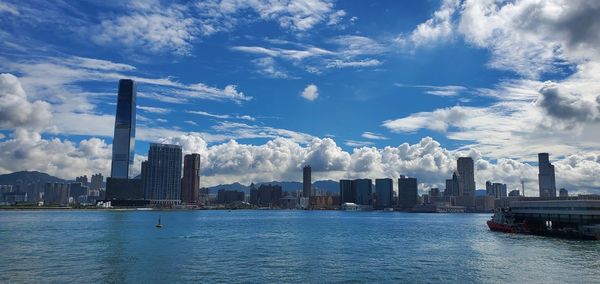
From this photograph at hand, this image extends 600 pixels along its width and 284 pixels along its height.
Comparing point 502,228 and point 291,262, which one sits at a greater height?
point 291,262

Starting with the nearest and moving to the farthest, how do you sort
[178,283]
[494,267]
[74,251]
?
[178,283] < [494,267] < [74,251]

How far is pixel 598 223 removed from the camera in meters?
122

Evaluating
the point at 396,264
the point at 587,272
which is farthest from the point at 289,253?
the point at 587,272

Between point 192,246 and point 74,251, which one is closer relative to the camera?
point 74,251

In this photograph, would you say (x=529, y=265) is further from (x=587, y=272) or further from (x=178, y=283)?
(x=178, y=283)

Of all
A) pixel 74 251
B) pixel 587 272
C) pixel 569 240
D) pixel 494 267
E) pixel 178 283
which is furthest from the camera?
pixel 569 240

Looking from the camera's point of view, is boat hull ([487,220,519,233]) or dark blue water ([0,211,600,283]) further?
boat hull ([487,220,519,233])

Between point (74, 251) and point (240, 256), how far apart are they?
34.0 m

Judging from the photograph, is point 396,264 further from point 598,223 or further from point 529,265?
point 598,223

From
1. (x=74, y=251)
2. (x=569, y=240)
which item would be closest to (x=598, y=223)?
(x=569, y=240)

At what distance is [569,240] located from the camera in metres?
119

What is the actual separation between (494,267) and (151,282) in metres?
52.2

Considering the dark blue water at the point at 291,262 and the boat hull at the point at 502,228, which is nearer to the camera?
the dark blue water at the point at 291,262

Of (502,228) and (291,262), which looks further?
(502,228)
